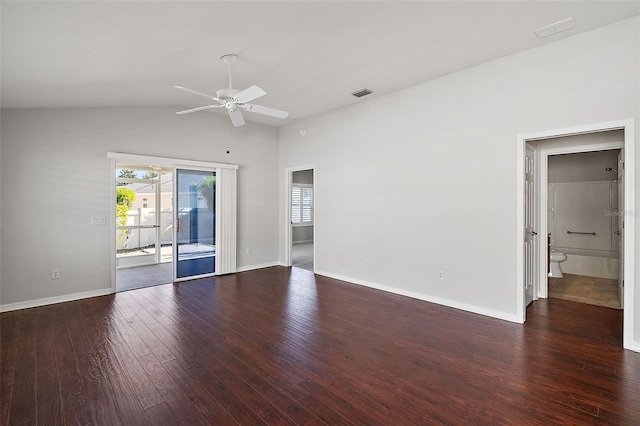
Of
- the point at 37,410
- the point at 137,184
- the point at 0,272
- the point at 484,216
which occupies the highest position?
the point at 137,184

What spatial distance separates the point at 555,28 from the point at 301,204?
323 inches

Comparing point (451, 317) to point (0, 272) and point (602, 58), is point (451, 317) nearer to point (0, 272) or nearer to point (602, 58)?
point (602, 58)

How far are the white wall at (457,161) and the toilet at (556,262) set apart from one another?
8.67 ft

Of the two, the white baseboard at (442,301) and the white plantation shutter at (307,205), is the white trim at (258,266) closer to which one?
the white baseboard at (442,301)

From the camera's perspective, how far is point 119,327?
3.49m

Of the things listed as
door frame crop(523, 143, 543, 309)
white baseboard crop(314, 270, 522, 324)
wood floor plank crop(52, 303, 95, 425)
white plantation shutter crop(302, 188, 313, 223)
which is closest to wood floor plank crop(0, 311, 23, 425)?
wood floor plank crop(52, 303, 95, 425)

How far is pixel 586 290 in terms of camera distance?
4.74m

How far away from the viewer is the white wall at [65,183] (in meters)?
4.04

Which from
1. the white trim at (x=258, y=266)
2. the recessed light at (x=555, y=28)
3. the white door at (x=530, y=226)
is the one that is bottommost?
the white trim at (x=258, y=266)

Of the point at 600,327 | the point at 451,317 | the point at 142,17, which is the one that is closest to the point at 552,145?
the point at 600,327

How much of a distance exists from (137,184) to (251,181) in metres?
2.93

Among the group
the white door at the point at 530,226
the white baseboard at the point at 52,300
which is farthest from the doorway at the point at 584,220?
the white baseboard at the point at 52,300

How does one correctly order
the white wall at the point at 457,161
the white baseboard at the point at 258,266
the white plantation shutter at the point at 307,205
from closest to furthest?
the white wall at the point at 457,161, the white baseboard at the point at 258,266, the white plantation shutter at the point at 307,205

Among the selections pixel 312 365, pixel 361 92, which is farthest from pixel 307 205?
pixel 312 365
